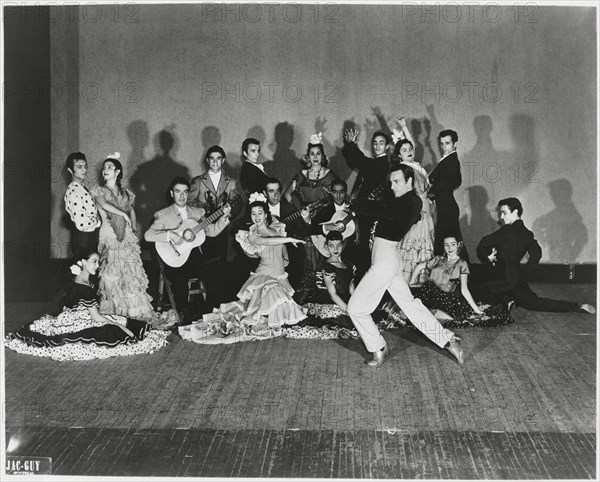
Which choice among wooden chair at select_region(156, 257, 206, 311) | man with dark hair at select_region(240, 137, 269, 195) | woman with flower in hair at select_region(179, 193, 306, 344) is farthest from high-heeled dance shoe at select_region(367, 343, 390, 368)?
man with dark hair at select_region(240, 137, 269, 195)

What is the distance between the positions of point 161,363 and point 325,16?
5098mm

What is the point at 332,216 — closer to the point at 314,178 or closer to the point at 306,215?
the point at 306,215

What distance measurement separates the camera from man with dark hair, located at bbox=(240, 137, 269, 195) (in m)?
8.69

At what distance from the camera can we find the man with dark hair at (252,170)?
28.5 feet

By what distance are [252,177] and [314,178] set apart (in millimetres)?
640

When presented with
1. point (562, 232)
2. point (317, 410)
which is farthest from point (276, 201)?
point (562, 232)

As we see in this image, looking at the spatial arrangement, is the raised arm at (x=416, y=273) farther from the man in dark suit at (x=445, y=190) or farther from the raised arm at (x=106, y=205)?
the raised arm at (x=106, y=205)

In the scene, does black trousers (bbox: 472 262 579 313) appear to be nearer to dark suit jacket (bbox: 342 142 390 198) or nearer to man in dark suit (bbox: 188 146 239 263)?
dark suit jacket (bbox: 342 142 390 198)

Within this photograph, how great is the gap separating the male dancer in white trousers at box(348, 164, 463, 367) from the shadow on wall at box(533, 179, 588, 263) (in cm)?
433

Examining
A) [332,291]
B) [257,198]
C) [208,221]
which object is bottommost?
[332,291]

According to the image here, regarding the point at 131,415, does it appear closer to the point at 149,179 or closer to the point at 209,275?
the point at 209,275

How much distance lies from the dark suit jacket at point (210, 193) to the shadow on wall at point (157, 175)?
1.67 m

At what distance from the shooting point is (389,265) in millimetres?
6578

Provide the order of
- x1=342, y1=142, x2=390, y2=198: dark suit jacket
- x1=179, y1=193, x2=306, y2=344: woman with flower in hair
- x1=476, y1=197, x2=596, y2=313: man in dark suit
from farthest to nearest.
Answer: x1=342, y1=142, x2=390, y2=198: dark suit jacket < x1=476, y1=197, x2=596, y2=313: man in dark suit < x1=179, y1=193, x2=306, y2=344: woman with flower in hair
